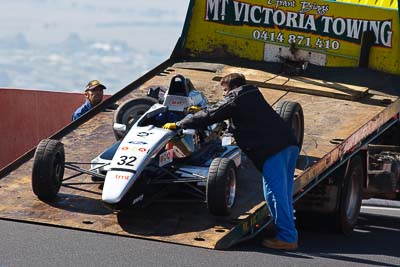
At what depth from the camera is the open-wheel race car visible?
1012 centimetres

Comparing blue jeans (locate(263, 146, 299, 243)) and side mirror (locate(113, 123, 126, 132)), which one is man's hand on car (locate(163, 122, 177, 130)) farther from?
blue jeans (locate(263, 146, 299, 243))

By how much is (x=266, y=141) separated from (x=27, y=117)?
6.73m

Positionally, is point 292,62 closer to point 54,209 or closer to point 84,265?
point 54,209

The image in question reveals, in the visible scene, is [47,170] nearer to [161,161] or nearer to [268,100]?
[161,161]

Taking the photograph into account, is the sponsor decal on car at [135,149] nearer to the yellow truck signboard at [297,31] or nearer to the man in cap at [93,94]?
the man in cap at [93,94]

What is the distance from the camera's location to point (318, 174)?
11250 mm

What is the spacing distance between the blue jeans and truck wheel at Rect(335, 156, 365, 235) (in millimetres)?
1870

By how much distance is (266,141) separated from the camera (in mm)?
10078

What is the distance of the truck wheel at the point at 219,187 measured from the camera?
10.1 metres

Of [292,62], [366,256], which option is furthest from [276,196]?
[292,62]

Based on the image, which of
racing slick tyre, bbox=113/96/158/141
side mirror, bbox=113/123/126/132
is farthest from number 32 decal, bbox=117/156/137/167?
racing slick tyre, bbox=113/96/158/141

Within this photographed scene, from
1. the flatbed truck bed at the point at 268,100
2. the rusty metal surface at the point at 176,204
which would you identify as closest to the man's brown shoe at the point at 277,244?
the flatbed truck bed at the point at 268,100

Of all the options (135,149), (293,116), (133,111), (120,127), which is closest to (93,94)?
(133,111)

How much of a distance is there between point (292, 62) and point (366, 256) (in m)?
4.76
